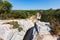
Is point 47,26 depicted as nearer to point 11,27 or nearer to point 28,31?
point 28,31

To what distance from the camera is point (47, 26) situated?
58.7 ft

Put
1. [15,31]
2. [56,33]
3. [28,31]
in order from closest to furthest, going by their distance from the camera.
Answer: [56,33] → [15,31] → [28,31]

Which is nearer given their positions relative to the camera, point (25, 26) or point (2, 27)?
point (2, 27)

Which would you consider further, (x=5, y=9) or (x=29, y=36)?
(x=5, y=9)

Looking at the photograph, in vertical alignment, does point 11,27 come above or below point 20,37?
above

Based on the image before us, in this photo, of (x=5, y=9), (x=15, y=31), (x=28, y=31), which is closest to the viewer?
(x=15, y=31)

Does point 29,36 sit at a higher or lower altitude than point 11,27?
lower

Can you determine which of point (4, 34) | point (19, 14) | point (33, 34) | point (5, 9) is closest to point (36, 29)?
point (33, 34)

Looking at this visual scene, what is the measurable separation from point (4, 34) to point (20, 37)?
2.05 meters

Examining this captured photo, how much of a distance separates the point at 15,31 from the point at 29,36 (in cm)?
181

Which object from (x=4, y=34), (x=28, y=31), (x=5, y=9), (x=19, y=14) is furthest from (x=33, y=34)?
(x=5, y=9)

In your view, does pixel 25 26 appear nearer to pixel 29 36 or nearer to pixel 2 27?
pixel 29 36

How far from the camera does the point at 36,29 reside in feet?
57.8

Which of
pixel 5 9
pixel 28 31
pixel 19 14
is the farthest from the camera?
pixel 5 9
